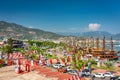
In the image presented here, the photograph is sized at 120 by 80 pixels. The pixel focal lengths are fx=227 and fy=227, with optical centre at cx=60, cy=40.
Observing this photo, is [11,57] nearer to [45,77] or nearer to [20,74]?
[20,74]

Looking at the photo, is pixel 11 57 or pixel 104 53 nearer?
pixel 11 57

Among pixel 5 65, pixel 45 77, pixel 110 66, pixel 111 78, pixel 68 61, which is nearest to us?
pixel 111 78

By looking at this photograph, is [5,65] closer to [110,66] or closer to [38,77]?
[38,77]

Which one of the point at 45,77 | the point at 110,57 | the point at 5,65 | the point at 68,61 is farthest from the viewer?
the point at 110,57

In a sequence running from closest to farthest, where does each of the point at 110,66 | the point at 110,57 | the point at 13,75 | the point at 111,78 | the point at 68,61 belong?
the point at 111,78 → the point at 13,75 → the point at 110,66 → the point at 68,61 → the point at 110,57

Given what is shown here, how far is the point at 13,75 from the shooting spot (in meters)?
61.4

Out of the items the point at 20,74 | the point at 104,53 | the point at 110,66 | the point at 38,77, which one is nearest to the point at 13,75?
the point at 20,74

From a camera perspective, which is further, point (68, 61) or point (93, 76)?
point (68, 61)

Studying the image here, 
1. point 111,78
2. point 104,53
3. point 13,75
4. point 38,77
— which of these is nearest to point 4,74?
point 13,75

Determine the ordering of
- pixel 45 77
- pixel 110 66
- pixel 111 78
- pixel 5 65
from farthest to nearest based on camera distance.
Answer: pixel 5 65 < pixel 110 66 < pixel 45 77 < pixel 111 78

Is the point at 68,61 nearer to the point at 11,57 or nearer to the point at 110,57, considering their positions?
the point at 11,57

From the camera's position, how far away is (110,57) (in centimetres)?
12044

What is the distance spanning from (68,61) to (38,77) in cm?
3482

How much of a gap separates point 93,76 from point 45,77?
39.4 ft
